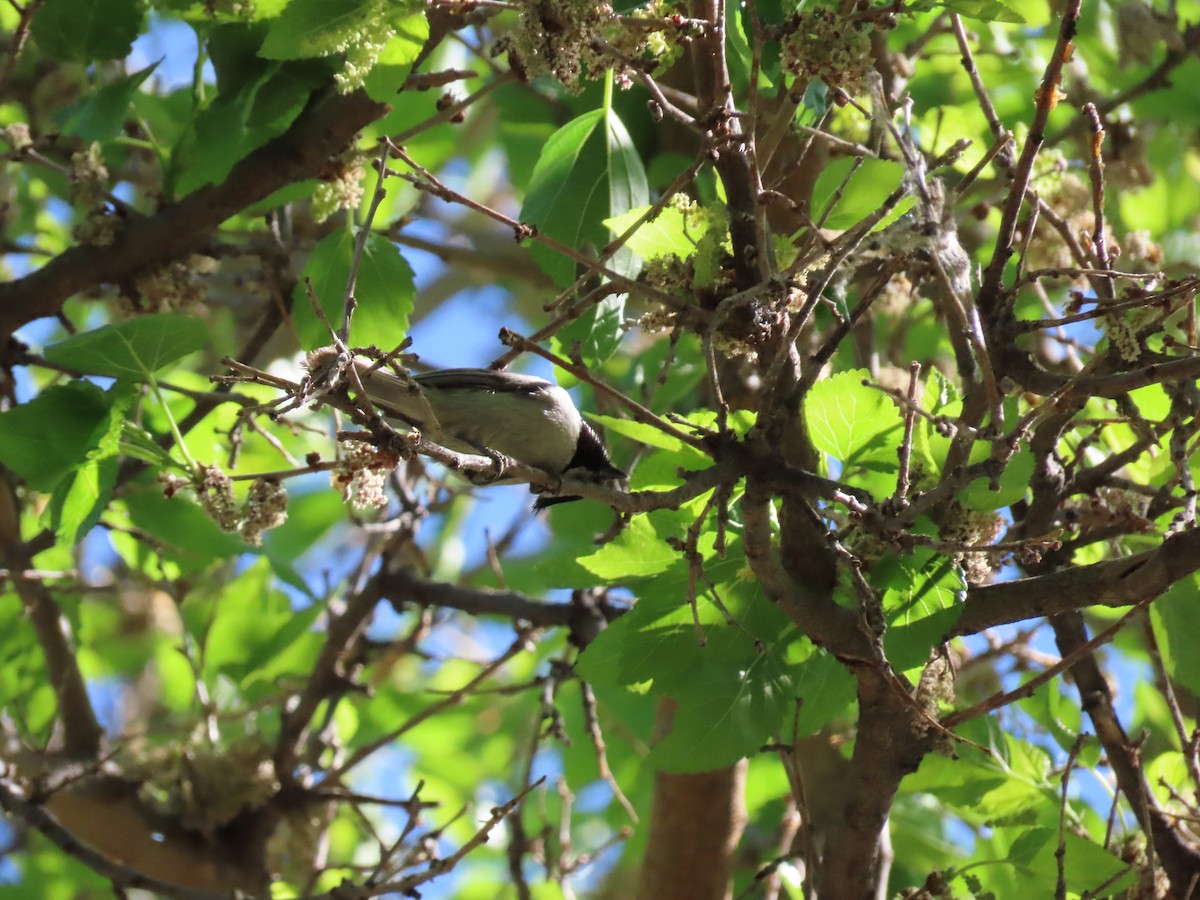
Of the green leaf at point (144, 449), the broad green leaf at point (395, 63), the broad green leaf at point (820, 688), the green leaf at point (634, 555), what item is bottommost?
the broad green leaf at point (820, 688)

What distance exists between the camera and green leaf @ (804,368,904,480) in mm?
2582

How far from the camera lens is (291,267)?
14.2ft

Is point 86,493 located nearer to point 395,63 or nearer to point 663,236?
point 395,63

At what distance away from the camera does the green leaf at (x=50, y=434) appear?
300 cm

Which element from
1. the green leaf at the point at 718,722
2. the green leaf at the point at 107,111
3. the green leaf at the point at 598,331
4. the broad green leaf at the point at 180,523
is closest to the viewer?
the green leaf at the point at 718,722

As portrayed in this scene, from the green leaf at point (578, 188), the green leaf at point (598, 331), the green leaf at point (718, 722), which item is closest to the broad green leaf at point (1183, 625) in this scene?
the green leaf at point (718, 722)

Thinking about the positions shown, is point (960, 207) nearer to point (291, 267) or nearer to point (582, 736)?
point (291, 267)

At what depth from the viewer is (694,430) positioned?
2.64m

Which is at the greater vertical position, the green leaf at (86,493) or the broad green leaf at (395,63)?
the broad green leaf at (395,63)

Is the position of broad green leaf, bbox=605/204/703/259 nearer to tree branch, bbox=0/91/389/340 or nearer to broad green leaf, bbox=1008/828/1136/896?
tree branch, bbox=0/91/389/340

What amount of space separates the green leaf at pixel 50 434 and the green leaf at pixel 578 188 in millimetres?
1205

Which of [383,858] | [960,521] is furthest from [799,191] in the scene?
[383,858]

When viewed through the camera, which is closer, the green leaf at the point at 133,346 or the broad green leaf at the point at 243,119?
the green leaf at the point at 133,346

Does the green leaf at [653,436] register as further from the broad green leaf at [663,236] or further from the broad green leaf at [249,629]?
the broad green leaf at [249,629]
